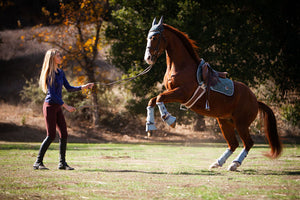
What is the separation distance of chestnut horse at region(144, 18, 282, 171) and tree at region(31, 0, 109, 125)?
12682 millimetres

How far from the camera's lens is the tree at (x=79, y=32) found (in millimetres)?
20156

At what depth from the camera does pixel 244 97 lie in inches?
320

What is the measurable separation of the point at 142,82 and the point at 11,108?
10628 millimetres

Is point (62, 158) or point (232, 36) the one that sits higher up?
point (232, 36)

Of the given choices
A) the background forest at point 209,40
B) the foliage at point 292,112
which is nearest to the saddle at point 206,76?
the background forest at point 209,40

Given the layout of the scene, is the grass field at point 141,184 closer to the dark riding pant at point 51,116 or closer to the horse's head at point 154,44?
the dark riding pant at point 51,116

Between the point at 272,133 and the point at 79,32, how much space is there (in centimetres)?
1559

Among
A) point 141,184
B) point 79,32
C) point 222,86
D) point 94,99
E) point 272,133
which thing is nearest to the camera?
point 141,184

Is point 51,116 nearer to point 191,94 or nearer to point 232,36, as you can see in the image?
point 191,94

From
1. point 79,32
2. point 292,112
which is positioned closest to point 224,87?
point 292,112

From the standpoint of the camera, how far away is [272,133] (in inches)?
333

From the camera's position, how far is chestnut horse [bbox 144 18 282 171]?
7.34 m

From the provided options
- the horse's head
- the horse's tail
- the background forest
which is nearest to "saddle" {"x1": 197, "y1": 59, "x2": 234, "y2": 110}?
the horse's head

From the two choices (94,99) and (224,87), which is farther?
(94,99)
